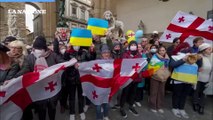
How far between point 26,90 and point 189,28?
4.04 meters

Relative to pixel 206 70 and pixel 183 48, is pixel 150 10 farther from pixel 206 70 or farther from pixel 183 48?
pixel 206 70

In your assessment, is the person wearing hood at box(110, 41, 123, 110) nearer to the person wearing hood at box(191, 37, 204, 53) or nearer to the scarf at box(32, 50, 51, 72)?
the scarf at box(32, 50, 51, 72)

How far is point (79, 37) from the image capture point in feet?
12.6

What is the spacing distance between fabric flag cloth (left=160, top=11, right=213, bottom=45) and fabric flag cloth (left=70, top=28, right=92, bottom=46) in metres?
2.28

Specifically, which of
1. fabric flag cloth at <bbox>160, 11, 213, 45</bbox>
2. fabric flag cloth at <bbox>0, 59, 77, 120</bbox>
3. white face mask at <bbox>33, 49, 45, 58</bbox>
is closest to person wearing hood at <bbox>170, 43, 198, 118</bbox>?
fabric flag cloth at <bbox>160, 11, 213, 45</bbox>

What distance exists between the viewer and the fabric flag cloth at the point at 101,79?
384cm

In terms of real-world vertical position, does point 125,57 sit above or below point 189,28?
below

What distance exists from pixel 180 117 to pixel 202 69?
1.14 m

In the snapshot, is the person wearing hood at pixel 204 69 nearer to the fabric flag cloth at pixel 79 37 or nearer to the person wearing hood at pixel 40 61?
the fabric flag cloth at pixel 79 37

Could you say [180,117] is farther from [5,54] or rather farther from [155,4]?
[155,4]

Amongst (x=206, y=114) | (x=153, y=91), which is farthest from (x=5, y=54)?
(x=206, y=114)

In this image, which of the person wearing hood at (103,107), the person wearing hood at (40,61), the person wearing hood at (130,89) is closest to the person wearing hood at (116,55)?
the person wearing hood at (130,89)

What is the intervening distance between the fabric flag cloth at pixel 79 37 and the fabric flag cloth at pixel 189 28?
2.28 m

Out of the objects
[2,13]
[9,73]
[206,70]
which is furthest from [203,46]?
[2,13]
